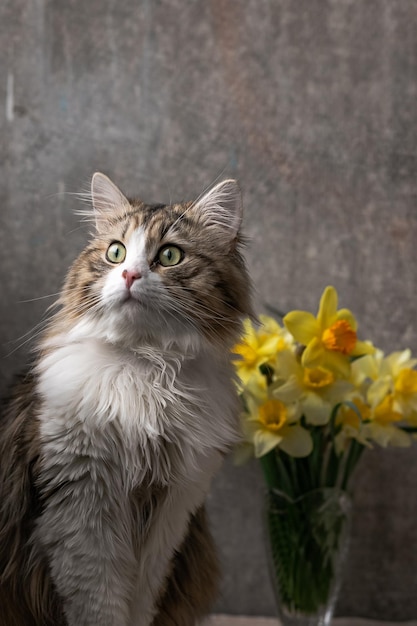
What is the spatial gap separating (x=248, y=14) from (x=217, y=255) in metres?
0.92

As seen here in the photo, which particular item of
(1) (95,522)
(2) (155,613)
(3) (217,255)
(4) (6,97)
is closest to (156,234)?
(3) (217,255)

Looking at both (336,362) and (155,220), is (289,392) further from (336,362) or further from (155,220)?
(155,220)

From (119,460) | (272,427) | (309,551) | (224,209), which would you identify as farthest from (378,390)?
(119,460)

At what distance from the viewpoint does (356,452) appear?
5.20ft

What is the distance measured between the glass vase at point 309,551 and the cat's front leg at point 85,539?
1.63 feet

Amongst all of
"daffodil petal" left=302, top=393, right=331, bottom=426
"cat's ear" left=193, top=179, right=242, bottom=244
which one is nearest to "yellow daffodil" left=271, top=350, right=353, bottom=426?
"daffodil petal" left=302, top=393, right=331, bottom=426

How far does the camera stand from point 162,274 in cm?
114

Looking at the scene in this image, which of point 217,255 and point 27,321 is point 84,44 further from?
point 217,255

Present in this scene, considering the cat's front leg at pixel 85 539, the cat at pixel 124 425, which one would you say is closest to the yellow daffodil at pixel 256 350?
the cat at pixel 124 425

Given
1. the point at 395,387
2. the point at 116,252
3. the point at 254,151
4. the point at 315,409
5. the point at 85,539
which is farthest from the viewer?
the point at 254,151

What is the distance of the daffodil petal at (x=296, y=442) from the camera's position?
1.46m

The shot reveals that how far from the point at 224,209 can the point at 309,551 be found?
78cm

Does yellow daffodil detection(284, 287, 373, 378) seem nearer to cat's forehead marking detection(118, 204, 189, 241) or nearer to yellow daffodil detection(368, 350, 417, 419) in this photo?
yellow daffodil detection(368, 350, 417, 419)

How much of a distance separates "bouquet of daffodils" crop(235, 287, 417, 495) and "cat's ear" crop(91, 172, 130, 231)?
37 centimetres
